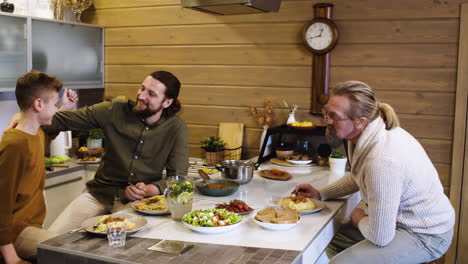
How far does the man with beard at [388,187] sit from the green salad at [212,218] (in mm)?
502

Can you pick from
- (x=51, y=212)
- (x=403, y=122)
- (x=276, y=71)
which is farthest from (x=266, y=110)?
(x=51, y=212)

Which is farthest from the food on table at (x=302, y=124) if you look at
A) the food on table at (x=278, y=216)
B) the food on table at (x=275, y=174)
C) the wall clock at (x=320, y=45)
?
the food on table at (x=278, y=216)

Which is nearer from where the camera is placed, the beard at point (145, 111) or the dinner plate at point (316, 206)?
the dinner plate at point (316, 206)

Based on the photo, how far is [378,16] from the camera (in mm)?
3426

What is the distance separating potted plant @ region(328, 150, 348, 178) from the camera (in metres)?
3.14

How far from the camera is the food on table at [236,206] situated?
2250 mm

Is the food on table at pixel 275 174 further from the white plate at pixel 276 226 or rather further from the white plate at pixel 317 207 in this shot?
the white plate at pixel 276 226

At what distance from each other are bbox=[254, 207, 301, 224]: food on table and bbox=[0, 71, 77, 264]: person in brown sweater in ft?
3.19

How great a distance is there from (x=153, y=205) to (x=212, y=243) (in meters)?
0.50

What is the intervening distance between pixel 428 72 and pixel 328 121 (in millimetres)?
1370

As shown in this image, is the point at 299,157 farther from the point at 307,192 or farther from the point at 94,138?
the point at 94,138

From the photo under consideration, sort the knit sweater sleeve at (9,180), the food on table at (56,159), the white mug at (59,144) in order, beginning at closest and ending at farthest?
the knit sweater sleeve at (9,180) → the food on table at (56,159) → the white mug at (59,144)

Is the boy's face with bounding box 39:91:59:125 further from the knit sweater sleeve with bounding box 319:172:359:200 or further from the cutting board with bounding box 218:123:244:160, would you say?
the cutting board with bounding box 218:123:244:160

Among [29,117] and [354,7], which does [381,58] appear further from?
[29,117]
